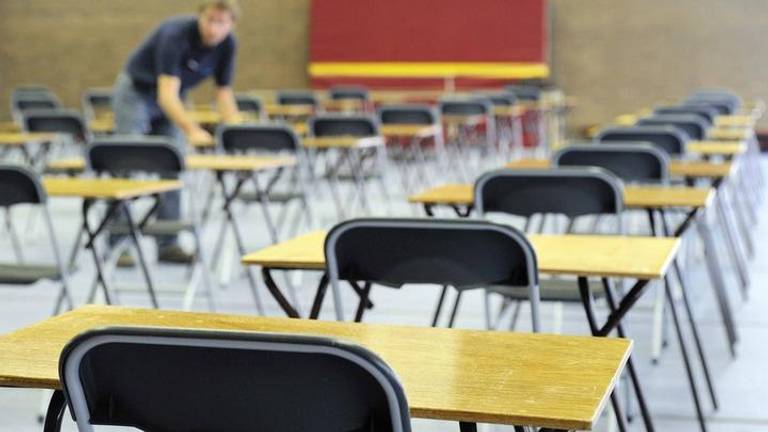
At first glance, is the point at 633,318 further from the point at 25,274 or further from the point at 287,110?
the point at 287,110

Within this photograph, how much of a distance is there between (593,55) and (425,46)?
6.95 feet

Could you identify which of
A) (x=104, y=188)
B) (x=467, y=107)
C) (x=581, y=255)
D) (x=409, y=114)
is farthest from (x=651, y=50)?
(x=581, y=255)

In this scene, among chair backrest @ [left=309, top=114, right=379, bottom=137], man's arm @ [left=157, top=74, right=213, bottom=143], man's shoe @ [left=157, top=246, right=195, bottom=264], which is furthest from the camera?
chair backrest @ [left=309, top=114, right=379, bottom=137]

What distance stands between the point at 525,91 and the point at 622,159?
912 centimetres

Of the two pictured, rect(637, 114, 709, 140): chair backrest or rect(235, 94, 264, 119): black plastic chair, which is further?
rect(235, 94, 264, 119): black plastic chair

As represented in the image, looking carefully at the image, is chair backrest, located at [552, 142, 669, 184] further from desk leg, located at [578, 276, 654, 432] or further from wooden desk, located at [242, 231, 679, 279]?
desk leg, located at [578, 276, 654, 432]

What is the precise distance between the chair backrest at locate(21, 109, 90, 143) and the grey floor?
28.2 inches

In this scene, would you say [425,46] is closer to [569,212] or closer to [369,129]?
[369,129]

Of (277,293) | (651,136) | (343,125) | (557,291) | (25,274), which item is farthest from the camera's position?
(343,125)

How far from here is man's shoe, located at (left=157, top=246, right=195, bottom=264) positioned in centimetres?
648

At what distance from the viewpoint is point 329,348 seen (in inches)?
55.7

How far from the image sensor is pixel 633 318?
5188mm

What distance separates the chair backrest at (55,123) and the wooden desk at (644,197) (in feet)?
15.5

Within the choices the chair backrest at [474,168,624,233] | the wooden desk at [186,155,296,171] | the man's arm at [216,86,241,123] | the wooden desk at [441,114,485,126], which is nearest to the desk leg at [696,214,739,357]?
the chair backrest at [474,168,624,233]
